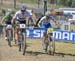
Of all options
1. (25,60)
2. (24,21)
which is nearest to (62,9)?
(24,21)

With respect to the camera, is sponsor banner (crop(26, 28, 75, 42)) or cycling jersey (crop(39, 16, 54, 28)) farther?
sponsor banner (crop(26, 28, 75, 42))

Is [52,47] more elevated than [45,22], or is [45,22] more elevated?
[45,22]

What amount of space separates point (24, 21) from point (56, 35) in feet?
3.41

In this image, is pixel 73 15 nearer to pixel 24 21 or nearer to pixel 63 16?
pixel 63 16

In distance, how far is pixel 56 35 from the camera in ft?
38.8

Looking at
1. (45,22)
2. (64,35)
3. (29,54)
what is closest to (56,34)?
(64,35)

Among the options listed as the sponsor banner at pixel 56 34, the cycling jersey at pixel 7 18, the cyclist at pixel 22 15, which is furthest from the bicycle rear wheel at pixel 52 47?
the cycling jersey at pixel 7 18

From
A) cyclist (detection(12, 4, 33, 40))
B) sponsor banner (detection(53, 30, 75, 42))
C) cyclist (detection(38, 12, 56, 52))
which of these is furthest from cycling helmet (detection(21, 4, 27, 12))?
sponsor banner (detection(53, 30, 75, 42))

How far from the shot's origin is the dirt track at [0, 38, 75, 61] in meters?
11.0

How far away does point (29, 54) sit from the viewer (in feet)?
37.7

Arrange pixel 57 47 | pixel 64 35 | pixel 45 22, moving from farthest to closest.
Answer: pixel 64 35 → pixel 57 47 → pixel 45 22

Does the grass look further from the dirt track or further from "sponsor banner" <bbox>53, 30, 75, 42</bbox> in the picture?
"sponsor banner" <bbox>53, 30, 75, 42</bbox>

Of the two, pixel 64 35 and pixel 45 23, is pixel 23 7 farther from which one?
pixel 64 35

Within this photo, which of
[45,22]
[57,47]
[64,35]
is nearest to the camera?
[45,22]
